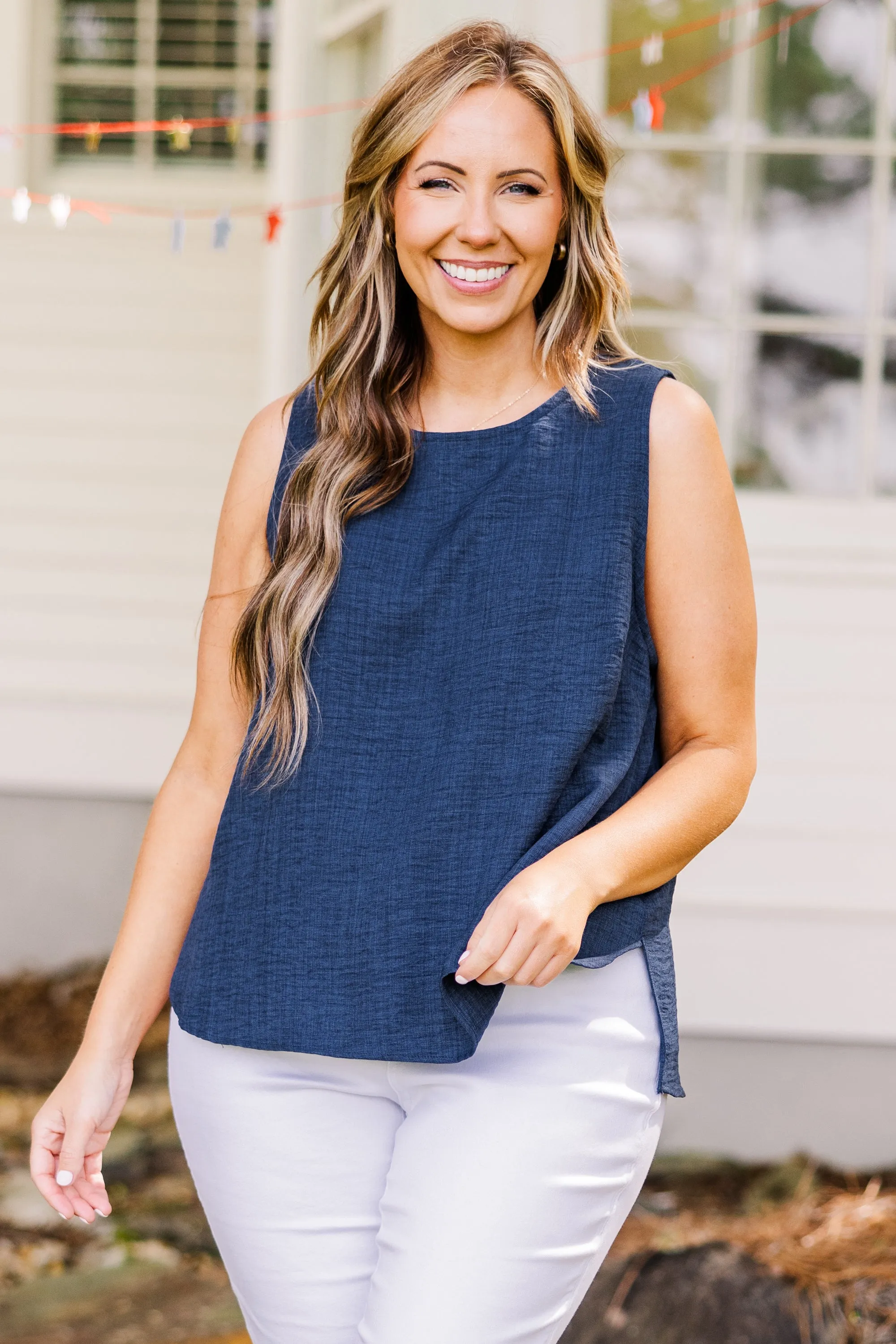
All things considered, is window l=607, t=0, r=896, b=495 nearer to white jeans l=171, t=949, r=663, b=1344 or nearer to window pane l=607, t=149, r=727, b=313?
window pane l=607, t=149, r=727, b=313

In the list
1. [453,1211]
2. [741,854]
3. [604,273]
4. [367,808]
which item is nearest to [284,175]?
[741,854]

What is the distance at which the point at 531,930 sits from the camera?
1.21m

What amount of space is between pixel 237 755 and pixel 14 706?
3.34 m

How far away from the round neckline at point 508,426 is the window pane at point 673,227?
2.13m

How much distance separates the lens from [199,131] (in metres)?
5.14

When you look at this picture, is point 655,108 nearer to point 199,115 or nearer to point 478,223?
point 478,223

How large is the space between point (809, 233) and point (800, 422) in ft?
1.45

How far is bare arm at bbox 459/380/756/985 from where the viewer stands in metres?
1.34

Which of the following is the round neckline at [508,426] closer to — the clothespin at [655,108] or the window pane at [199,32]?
the clothespin at [655,108]

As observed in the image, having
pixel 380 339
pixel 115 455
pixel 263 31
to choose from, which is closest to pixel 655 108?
pixel 380 339

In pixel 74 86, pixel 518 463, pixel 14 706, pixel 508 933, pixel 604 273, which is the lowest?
pixel 14 706

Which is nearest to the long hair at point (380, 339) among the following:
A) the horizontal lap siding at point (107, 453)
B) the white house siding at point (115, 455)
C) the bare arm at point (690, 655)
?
the bare arm at point (690, 655)

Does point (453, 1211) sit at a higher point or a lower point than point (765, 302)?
lower

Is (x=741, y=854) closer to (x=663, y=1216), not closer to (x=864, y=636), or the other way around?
(x=864, y=636)
